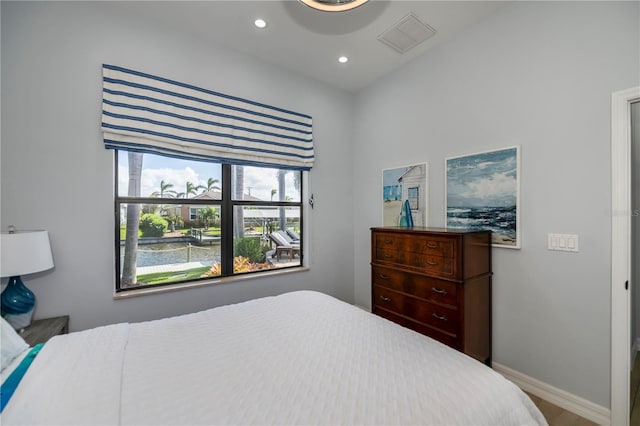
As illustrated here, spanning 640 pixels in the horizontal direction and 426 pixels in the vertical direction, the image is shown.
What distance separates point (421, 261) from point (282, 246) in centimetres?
161

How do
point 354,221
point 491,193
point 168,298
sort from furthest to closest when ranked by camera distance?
point 354,221 < point 168,298 < point 491,193

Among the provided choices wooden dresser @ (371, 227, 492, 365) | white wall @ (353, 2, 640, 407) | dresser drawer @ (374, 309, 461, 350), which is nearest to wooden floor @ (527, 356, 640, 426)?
white wall @ (353, 2, 640, 407)

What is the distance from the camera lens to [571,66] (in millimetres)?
1875

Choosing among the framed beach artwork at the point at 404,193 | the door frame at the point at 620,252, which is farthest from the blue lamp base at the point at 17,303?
the door frame at the point at 620,252

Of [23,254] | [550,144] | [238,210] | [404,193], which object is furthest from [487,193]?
[23,254]

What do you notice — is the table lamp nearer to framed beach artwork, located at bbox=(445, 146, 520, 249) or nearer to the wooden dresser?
the wooden dresser

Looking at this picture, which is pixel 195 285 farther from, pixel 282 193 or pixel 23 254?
pixel 282 193

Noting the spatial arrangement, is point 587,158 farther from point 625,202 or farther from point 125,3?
point 125,3

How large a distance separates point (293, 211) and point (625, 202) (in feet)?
9.00

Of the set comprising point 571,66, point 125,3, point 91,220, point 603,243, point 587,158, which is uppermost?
point 125,3

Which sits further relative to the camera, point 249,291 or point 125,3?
point 249,291

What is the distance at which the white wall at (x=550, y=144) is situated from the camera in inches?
69.1

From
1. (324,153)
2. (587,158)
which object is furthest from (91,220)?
(587,158)

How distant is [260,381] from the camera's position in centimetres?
108
